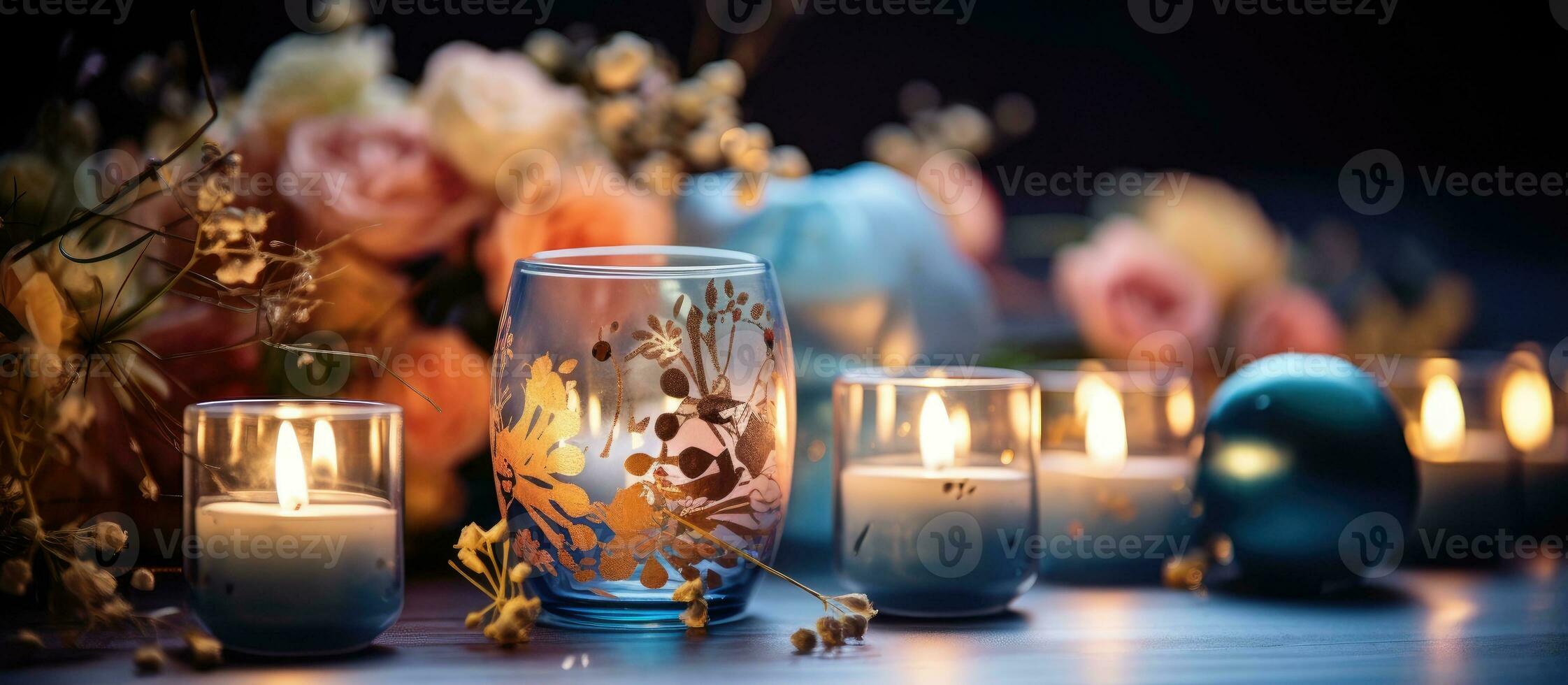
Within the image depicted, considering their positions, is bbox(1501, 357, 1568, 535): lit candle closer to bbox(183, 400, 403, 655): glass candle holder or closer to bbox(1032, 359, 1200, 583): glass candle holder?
bbox(1032, 359, 1200, 583): glass candle holder

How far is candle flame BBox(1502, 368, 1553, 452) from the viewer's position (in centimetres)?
104

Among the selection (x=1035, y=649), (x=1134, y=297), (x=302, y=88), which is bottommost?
(x=1035, y=649)

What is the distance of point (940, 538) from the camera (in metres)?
0.79

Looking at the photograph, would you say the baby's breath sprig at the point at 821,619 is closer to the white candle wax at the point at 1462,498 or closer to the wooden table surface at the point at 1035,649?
the wooden table surface at the point at 1035,649

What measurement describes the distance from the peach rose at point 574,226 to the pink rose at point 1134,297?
42 centimetres

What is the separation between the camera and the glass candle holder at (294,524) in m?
0.67

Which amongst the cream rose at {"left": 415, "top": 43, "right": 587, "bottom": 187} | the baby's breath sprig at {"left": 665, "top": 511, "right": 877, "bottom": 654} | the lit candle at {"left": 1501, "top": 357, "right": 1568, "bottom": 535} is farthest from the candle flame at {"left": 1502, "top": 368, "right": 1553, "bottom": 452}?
the cream rose at {"left": 415, "top": 43, "right": 587, "bottom": 187}

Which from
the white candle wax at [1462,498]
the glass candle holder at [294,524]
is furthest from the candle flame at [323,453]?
the white candle wax at [1462,498]

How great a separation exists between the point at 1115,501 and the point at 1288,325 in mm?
397

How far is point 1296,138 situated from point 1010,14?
30 centimetres

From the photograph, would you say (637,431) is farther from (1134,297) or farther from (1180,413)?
(1134,297)

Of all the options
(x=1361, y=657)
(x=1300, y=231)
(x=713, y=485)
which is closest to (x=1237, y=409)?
(x=1361, y=657)

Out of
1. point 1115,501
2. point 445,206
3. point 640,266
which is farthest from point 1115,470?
point 445,206

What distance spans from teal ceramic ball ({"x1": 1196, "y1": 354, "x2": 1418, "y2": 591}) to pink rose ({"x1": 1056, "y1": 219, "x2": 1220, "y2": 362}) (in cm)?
30
